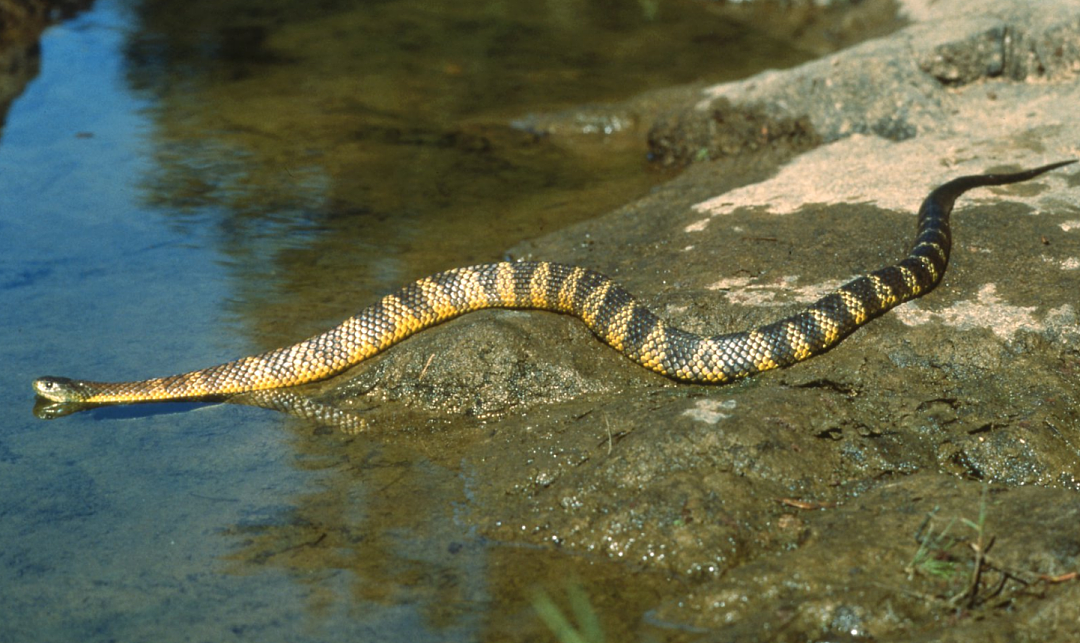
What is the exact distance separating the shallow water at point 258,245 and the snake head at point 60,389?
0.19 meters

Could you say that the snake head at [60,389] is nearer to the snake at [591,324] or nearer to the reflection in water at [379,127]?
the snake at [591,324]

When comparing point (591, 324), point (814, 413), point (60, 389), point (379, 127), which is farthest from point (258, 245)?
point (814, 413)

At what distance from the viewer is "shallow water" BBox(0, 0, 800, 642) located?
5.87 meters

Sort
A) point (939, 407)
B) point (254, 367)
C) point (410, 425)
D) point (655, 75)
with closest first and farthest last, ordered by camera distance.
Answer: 1. point (939, 407)
2. point (410, 425)
3. point (254, 367)
4. point (655, 75)

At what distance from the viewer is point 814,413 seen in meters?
6.53

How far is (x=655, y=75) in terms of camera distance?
16.7 meters

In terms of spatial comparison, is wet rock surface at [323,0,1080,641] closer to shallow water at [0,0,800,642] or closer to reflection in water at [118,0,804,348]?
shallow water at [0,0,800,642]

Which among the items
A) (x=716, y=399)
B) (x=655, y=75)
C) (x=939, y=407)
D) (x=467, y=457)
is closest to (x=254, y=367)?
(x=467, y=457)

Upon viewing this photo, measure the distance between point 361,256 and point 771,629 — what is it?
6.81 m

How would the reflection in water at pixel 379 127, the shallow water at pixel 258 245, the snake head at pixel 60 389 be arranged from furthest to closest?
the reflection in water at pixel 379 127
the snake head at pixel 60 389
the shallow water at pixel 258 245

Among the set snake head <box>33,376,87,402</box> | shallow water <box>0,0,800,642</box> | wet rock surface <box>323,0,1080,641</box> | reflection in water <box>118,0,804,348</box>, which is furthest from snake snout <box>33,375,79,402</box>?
wet rock surface <box>323,0,1080,641</box>

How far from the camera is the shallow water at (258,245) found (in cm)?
587

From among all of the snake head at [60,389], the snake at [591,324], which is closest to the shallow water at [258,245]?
the snake head at [60,389]

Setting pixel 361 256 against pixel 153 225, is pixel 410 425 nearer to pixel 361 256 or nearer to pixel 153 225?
pixel 361 256
